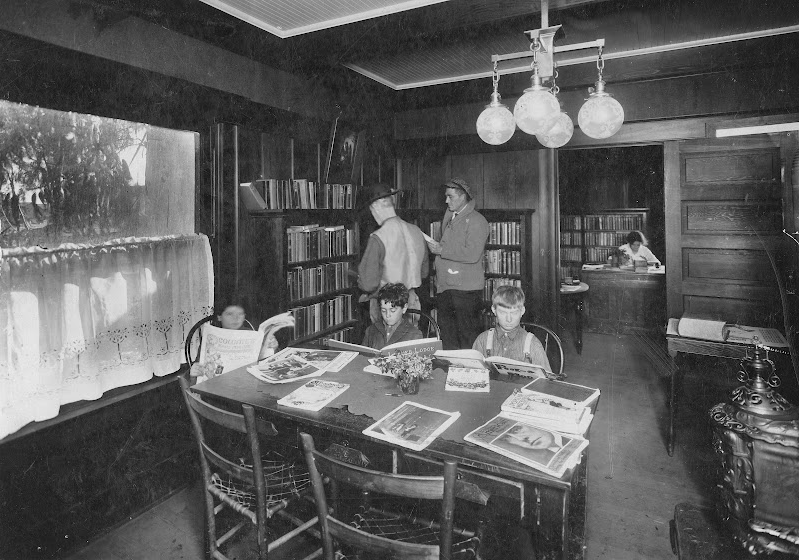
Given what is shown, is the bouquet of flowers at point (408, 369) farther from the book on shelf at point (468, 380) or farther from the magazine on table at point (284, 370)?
the magazine on table at point (284, 370)

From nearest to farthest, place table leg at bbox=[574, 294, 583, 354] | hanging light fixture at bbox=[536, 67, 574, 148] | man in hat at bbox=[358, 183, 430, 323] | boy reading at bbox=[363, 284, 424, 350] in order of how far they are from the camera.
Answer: hanging light fixture at bbox=[536, 67, 574, 148]
boy reading at bbox=[363, 284, 424, 350]
man in hat at bbox=[358, 183, 430, 323]
table leg at bbox=[574, 294, 583, 354]

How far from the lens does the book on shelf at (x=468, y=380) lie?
2197mm

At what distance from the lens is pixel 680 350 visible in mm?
3463

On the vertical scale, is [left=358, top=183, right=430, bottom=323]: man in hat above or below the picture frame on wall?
below

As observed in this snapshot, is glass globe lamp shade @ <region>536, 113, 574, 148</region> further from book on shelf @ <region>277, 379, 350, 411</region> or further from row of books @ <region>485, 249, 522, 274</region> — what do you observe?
row of books @ <region>485, 249, 522, 274</region>

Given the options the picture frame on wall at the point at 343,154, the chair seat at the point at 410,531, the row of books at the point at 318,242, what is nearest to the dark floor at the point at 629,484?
the chair seat at the point at 410,531

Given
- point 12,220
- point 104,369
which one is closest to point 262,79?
point 12,220

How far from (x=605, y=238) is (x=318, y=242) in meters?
5.66

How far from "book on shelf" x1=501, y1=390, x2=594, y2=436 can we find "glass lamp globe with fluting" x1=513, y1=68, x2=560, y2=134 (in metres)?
1.12

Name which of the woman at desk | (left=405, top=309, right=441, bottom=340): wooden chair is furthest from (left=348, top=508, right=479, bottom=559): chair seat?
the woman at desk

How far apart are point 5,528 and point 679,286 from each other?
466 centimetres

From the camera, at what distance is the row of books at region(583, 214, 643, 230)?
8102mm

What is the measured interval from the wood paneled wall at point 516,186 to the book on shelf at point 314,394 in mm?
3399

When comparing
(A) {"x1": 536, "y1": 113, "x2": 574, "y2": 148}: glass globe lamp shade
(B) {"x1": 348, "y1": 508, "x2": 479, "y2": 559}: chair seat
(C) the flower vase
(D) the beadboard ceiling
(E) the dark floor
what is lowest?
(E) the dark floor
